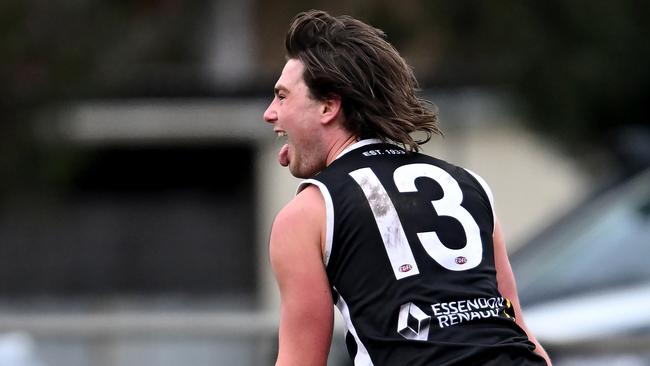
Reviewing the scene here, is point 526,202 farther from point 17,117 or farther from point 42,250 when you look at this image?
point 17,117

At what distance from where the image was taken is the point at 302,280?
3.50 meters

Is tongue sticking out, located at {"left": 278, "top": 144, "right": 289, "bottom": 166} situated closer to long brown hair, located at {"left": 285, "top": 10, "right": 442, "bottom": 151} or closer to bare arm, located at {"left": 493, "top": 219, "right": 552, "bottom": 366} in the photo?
long brown hair, located at {"left": 285, "top": 10, "right": 442, "bottom": 151}

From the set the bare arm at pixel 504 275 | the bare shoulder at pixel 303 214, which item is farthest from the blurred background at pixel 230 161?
the bare shoulder at pixel 303 214

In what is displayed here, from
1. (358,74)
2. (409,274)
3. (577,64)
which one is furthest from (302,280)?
(577,64)

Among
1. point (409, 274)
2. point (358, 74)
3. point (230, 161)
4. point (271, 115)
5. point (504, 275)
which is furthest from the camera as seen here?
point (230, 161)

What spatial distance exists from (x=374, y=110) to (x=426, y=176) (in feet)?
0.73

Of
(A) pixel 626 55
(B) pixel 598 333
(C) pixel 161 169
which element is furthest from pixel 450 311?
(C) pixel 161 169

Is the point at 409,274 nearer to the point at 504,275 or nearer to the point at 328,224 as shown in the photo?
the point at 328,224

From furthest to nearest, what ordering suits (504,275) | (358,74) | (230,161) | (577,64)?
(230,161)
(577,64)
(504,275)
(358,74)

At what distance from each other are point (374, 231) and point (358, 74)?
1.37 feet

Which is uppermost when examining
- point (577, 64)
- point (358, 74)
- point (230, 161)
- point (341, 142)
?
point (358, 74)

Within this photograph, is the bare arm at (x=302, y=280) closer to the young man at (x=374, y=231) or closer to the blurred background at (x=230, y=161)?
the young man at (x=374, y=231)

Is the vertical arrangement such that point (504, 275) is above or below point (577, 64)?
above

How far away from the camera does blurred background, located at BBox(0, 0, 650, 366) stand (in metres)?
7.74
